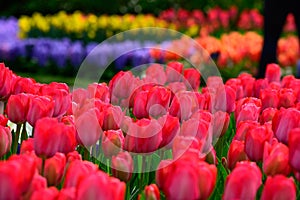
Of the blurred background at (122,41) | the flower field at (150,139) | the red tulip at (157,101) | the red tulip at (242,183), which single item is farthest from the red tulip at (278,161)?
the blurred background at (122,41)

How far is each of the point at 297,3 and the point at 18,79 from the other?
4139 millimetres

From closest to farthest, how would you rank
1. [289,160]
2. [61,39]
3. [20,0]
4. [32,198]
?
[32,198] < [289,160] < [61,39] < [20,0]

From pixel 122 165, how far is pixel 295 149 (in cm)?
49

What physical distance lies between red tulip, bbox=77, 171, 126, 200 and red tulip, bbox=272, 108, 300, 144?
3.10 feet

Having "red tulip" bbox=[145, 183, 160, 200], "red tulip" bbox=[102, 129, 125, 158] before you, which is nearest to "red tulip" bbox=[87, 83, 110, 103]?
"red tulip" bbox=[102, 129, 125, 158]

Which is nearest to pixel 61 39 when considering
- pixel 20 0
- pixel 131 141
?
pixel 20 0

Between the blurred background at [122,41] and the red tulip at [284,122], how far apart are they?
7135 mm

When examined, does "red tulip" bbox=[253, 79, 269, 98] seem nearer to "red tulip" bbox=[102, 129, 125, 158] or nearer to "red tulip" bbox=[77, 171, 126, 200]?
"red tulip" bbox=[102, 129, 125, 158]

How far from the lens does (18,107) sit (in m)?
2.35

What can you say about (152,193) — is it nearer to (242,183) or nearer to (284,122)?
(242,183)

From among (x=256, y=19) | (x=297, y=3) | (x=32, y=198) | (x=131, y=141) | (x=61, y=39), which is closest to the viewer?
(x=32, y=198)

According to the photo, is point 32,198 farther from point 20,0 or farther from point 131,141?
point 20,0

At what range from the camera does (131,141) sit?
2.10 m

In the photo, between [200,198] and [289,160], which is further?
[289,160]
